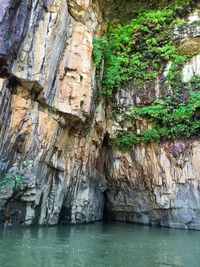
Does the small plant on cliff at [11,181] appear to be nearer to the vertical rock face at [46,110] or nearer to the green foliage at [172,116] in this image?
the vertical rock face at [46,110]

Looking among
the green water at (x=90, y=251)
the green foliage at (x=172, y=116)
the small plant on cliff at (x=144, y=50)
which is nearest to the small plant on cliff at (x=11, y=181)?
the green water at (x=90, y=251)

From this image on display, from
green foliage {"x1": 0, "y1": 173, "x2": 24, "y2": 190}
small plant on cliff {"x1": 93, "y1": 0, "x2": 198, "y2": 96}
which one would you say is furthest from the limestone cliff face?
small plant on cliff {"x1": 93, "y1": 0, "x2": 198, "y2": 96}

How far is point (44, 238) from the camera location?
34.0 ft

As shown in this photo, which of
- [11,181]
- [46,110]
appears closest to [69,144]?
[46,110]

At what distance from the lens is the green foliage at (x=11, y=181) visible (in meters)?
12.0

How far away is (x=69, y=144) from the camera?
1560cm

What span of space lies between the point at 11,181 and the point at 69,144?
409 cm

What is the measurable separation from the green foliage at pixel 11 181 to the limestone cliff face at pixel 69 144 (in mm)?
36

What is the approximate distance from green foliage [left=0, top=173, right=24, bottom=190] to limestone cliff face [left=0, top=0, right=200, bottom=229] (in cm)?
4

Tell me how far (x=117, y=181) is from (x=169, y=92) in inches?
228

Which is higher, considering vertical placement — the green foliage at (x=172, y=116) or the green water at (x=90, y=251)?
the green foliage at (x=172, y=116)

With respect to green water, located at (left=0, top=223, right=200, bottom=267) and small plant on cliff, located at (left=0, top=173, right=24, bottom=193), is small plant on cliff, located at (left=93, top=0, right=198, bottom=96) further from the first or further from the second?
green water, located at (left=0, top=223, right=200, bottom=267)

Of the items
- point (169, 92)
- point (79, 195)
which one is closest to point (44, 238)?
point (79, 195)

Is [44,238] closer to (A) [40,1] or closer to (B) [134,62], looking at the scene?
(A) [40,1]
